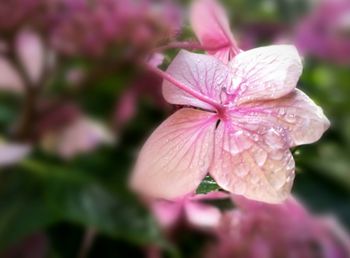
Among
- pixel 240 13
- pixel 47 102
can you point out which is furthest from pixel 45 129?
pixel 240 13

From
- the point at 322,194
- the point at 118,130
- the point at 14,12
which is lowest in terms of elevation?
the point at 322,194

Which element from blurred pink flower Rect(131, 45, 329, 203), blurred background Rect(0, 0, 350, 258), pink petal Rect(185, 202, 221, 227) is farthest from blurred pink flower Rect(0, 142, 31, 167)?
blurred pink flower Rect(131, 45, 329, 203)

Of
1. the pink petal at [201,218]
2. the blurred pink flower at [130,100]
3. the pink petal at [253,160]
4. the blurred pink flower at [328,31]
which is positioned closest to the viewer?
the pink petal at [253,160]

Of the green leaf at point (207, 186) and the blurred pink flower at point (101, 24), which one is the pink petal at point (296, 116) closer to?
the green leaf at point (207, 186)

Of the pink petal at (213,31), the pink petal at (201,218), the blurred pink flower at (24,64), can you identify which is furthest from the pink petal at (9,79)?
the pink petal at (213,31)

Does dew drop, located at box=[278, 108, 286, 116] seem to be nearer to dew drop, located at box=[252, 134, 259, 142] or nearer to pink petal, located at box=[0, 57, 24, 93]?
dew drop, located at box=[252, 134, 259, 142]

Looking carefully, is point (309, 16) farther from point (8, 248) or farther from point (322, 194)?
point (8, 248)

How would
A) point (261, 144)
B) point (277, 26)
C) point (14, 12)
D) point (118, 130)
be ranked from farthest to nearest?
1. point (277, 26)
2. point (118, 130)
3. point (14, 12)
4. point (261, 144)
